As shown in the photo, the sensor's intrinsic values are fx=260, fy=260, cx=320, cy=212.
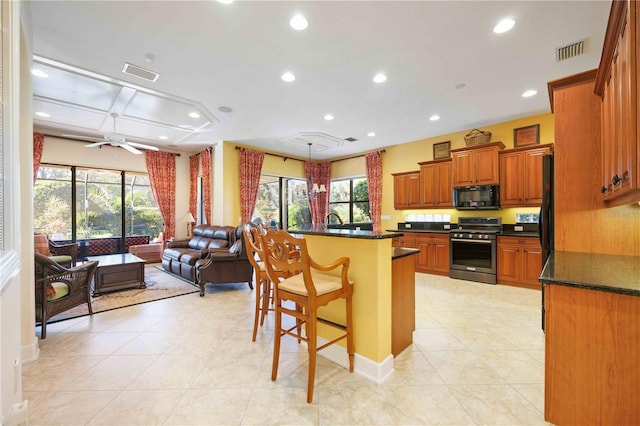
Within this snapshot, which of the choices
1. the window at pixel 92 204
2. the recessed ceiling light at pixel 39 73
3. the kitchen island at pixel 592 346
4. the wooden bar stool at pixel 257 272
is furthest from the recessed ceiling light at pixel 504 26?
the window at pixel 92 204

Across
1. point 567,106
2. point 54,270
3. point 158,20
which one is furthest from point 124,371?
point 567,106

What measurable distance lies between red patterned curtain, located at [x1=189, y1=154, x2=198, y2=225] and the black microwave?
262 inches

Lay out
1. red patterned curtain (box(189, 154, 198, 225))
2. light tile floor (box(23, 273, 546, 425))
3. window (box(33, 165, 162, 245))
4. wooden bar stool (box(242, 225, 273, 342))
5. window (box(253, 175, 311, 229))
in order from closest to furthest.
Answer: light tile floor (box(23, 273, 546, 425))
wooden bar stool (box(242, 225, 273, 342))
window (box(33, 165, 162, 245))
red patterned curtain (box(189, 154, 198, 225))
window (box(253, 175, 311, 229))

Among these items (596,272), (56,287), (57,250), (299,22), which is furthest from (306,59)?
(57,250)

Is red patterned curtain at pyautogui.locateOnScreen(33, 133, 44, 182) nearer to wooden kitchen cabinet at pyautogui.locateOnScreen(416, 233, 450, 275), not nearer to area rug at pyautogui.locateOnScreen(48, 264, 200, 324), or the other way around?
area rug at pyautogui.locateOnScreen(48, 264, 200, 324)

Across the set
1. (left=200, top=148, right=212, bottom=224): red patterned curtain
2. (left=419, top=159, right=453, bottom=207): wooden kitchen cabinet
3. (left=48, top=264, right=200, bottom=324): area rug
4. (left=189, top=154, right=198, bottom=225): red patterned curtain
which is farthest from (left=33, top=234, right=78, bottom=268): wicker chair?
(left=419, top=159, right=453, bottom=207): wooden kitchen cabinet

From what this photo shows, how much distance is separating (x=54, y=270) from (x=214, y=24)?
303 centimetres

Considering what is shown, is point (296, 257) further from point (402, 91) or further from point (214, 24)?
point (402, 91)

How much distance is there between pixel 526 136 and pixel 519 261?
228 centimetres

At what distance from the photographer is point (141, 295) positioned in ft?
13.2

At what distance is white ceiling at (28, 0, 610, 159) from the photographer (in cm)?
227

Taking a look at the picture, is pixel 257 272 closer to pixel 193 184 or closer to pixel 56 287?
pixel 56 287

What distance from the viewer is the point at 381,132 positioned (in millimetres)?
5672

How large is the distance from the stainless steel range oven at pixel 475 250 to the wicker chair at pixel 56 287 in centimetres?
572
